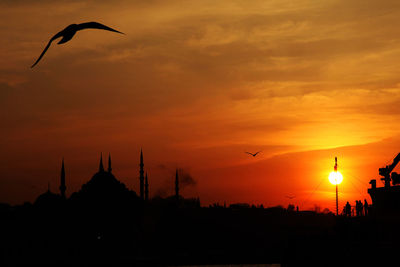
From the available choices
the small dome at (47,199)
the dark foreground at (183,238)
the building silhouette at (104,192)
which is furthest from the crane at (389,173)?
the small dome at (47,199)

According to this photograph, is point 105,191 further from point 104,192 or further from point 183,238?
point 183,238

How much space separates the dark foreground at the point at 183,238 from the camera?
6397 centimetres

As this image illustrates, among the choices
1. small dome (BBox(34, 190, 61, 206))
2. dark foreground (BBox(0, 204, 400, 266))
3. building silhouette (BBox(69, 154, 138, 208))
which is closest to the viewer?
dark foreground (BBox(0, 204, 400, 266))

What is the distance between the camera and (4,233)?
119688 millimetres

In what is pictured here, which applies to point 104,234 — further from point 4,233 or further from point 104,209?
point 4,233

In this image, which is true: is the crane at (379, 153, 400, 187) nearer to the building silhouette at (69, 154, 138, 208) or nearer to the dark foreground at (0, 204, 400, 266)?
the dark foreground at (0, 204, 400, 266)

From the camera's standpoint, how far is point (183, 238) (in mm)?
125938

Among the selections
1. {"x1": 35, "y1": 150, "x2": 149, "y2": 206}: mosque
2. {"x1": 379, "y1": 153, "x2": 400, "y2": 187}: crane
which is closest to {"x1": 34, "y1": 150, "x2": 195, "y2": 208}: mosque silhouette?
{"x1": 35, "y1": 150, "x2": 149, "y2": 206}: mosque

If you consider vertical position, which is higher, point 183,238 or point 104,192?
point 104,192

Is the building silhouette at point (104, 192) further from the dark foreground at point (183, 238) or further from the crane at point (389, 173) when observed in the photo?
the crane at point (389, 173)

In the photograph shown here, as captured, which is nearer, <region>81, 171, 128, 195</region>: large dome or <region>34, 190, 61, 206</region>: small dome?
<region>81, 171, 128, 195</region>: large dome

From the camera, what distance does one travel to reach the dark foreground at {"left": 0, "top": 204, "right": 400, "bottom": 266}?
64.0 meters

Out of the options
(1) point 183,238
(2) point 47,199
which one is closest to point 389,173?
(1) point 183,238

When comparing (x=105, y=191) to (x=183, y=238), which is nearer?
(x=105, y=191)
